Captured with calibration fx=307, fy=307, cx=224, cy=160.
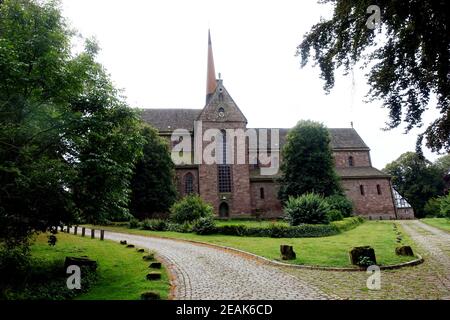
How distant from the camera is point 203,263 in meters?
12.0

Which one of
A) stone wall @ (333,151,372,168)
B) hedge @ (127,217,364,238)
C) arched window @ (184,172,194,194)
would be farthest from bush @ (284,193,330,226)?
stone wall @ (333,151,372,168)

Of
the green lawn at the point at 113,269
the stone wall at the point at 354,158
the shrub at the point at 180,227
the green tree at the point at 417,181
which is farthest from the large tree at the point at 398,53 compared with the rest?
the green tree at the point at 417,181

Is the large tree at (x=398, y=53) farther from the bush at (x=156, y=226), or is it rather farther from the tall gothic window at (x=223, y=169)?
the tall gothic window at (x=223, y=169)

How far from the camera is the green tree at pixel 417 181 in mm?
57594

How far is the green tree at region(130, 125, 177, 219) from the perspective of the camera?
3266cm

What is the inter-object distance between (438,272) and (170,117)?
3914 centimetres

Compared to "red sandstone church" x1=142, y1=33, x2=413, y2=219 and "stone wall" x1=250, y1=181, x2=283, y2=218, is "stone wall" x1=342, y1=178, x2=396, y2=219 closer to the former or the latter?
"red sandstone church" x1=142, y1=33, x2=413, y2=219

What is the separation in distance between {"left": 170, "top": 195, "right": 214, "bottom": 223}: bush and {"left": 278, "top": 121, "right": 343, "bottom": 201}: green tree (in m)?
12.5

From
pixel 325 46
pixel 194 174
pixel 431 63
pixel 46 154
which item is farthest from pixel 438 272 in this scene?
pixel 194 174

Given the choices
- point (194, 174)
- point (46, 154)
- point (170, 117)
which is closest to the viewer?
point (46, 154)

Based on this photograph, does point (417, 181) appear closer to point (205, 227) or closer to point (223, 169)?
point (223, 169)

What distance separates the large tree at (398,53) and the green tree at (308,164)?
85.6 feet
